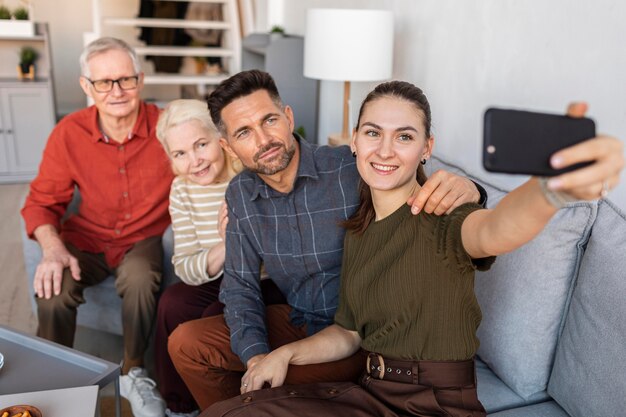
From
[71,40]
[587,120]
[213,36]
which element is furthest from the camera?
[71,40]

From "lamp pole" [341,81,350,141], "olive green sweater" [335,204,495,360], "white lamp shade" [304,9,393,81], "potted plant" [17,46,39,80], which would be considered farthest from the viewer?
"potted plant" [17,46,39,80]

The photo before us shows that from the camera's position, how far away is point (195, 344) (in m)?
1.63

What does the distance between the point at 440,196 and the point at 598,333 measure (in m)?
0.47

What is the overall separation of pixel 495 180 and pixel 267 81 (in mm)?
695

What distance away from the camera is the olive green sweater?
1.15 m

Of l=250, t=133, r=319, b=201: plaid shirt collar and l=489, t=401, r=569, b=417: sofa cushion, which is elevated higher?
l=250, t=133, r=319, b=201: plaid shirt collar

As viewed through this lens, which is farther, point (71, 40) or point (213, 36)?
point (71, 40)

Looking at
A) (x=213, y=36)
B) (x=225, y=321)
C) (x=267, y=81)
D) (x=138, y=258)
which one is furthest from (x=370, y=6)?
(x=213, y=36)

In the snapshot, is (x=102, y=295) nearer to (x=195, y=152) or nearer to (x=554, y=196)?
(x=195, y=152)

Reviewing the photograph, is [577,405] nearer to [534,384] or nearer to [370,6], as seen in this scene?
[534,384]

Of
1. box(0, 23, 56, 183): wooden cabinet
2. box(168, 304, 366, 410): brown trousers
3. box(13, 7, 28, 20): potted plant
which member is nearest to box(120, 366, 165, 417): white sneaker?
box(168, 304, 366, 410): brown trousers

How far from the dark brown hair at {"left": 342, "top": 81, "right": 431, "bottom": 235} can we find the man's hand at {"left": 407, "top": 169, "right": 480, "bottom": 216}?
0.44ft

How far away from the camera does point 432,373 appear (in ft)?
3.90

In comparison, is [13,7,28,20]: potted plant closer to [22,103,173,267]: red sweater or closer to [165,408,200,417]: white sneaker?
[22,103,173,267]: red sweater
